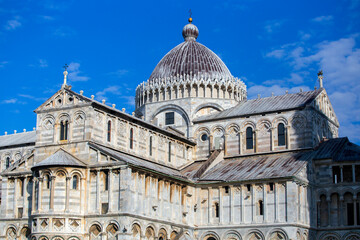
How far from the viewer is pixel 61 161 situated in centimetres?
4806

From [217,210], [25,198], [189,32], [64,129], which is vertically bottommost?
[217,210]

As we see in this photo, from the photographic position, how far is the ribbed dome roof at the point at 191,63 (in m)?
66.7

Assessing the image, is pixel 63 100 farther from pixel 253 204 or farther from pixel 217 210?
pixel 253 204

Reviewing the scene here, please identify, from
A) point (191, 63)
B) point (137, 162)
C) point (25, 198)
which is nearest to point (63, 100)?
point (137, 162)

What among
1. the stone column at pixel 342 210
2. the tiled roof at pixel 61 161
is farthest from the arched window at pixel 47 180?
the stone column at pixel 342 210

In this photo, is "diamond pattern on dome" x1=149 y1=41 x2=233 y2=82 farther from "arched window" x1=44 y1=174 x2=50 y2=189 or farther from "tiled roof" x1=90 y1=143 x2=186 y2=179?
"arched window" x1=44 y1=174 x2=50 y2=189

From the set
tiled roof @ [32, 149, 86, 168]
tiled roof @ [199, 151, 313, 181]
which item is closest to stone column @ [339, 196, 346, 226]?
tiled roof @ [199, 151, 313, 181]

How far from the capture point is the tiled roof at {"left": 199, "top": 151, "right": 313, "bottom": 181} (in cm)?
5254

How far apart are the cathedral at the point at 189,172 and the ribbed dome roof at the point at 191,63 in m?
1.43

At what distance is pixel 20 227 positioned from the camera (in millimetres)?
51312

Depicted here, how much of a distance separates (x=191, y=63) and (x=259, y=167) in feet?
55.3

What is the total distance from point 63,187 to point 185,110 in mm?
19987

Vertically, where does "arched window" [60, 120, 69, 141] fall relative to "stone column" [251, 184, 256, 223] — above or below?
above

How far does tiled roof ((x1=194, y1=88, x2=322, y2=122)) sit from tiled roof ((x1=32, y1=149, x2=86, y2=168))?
17.8 meters
